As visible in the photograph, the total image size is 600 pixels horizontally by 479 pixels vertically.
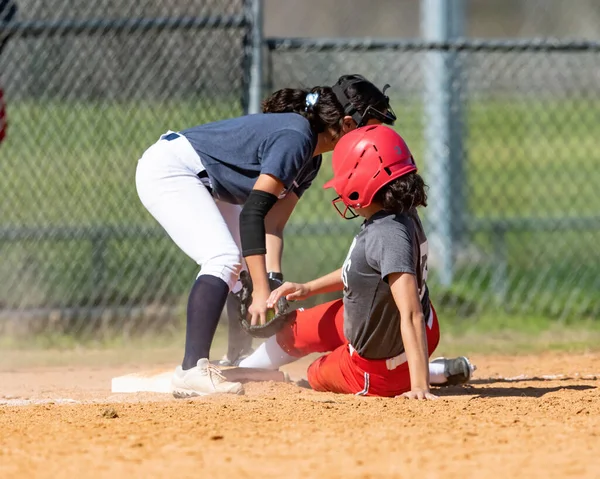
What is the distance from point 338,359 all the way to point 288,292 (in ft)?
1.25

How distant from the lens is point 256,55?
17.9 feet

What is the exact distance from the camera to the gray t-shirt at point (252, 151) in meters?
3.85

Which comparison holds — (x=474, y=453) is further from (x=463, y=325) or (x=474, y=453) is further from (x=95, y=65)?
(x=95, y=65)

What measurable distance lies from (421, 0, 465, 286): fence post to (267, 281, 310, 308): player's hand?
265 centimetres

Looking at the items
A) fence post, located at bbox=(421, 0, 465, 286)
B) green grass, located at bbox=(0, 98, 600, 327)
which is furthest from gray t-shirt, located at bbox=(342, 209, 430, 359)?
fence post, located at bbox=(421, 0, 465, 286)

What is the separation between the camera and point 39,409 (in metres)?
3.45

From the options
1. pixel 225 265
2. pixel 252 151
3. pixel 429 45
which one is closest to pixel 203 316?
pixel 225 265

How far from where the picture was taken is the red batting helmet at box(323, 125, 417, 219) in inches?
142

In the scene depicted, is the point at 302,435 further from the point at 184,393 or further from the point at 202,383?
the point at 184,393

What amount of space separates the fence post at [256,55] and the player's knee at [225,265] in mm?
1722

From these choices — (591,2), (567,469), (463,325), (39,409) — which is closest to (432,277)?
(463,325)

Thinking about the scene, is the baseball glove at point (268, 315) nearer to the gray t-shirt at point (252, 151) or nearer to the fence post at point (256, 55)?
the gray t-shirt at point (252, 151)

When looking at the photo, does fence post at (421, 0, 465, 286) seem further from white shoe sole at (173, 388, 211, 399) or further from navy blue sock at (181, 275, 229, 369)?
white shoe sole at (173, 388, 211, 399)

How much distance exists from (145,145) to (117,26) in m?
1.20
